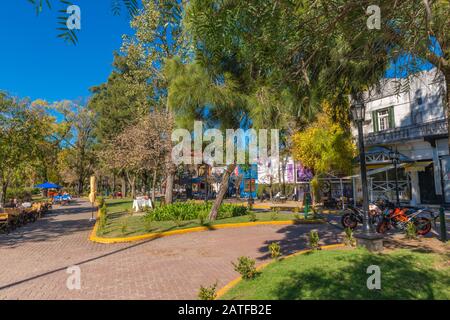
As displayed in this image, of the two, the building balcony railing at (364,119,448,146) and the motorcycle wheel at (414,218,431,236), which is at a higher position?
the building balcony railing at (364,119,448,146)

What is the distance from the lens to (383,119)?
23.9 metres

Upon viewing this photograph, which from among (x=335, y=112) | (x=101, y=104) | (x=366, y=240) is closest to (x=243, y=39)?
(x=335, y=112)

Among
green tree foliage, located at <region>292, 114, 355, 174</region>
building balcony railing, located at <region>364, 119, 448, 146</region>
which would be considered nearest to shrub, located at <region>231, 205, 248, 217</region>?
green tree foliage, located at <region>292, 114, 355, 174</region>

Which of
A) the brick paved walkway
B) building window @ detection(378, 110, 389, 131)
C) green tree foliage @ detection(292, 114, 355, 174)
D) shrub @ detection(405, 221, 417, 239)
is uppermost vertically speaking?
building window @ detection(378, 110, 389, 131)

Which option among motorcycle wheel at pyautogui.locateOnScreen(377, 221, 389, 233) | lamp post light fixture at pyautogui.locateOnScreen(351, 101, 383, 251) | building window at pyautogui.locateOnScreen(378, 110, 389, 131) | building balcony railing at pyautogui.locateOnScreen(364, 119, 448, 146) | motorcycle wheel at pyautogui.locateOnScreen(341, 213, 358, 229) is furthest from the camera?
building window at pyautogui.locateOnScreen(378, 110, 389, 131)

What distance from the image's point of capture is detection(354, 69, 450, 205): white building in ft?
64.7

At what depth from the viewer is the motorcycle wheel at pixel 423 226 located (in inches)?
398

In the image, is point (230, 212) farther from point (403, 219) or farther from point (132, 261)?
point (132, 261)

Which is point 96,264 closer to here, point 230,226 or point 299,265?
point 299,265

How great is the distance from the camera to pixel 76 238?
12148mm

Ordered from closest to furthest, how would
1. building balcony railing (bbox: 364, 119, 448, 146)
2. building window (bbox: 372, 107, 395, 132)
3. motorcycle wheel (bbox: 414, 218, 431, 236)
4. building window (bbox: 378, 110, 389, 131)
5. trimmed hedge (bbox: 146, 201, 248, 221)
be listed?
1. motorcycle wheel (bbox: 414, 218, 431, 236)
2. trimmed hedge (bbox: 146, 201, 248, 221)
3. building balcony railing (bbox: 364, 119, 448, 146)
4. building window (bbox: 372, 107, 395, 132)
5. building window (bbox: 378, 110, 389, 131)

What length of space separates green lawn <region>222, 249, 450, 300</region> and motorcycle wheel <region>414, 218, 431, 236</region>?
339 centimetres

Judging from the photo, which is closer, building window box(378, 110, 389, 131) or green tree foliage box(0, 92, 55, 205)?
green tree foliage box(0, 92, 55, 205)

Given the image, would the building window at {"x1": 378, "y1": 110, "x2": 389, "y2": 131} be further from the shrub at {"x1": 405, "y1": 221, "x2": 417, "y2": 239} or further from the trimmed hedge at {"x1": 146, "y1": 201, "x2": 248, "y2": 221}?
the shrub at {"x1": 405, "y1": 221, "x2": 417, "y2": 239}
